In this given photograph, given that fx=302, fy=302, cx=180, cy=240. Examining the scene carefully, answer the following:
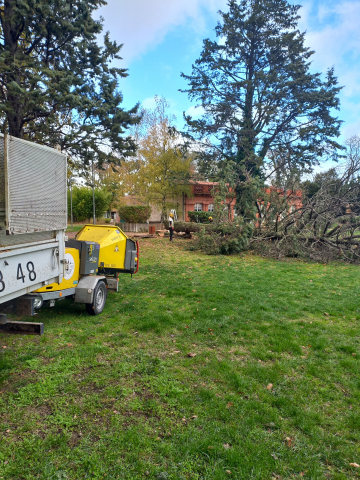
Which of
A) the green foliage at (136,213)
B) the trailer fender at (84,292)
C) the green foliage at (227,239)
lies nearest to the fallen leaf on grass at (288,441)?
the trailer fender at (84,292)

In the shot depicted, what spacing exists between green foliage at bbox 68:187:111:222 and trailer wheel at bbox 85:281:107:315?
73.0 feet

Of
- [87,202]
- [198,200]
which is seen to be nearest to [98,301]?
[87,202]

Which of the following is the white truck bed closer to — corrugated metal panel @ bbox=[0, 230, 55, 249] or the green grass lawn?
corrugated metal panel @ bbox=[0, 230, 55, 249]

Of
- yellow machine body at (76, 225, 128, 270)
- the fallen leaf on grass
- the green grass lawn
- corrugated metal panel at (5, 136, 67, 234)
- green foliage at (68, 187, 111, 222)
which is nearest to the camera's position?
the green grass lawn

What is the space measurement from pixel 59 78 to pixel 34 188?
12.0 metres

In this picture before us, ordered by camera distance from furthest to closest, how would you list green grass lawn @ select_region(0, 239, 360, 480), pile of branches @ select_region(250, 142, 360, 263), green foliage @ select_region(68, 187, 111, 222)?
1. green foliage @ select_region(68, 187, 111, 222)
2. pile of branches @ select_region(250, 142, 360, 263)
3. green grass lawn @ select_region(0, 239, 360, 480)

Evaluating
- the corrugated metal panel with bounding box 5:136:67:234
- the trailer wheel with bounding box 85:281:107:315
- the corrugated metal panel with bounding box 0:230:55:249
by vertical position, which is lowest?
the trailer wheel with bounding box 85:281:107:315

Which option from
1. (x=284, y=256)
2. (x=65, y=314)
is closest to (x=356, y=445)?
(x=65, y=314)

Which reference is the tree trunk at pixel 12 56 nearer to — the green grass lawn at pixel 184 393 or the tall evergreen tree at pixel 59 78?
the tall evergreen tree at pixel 59 78

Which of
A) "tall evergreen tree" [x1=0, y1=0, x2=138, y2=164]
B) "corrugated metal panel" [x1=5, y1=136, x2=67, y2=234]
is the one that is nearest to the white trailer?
"corrugated metal panel" [x1=5, y1=136, x2=67, y2=234]

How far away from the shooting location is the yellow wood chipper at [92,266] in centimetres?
510

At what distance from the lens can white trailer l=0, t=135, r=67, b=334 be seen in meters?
2.73

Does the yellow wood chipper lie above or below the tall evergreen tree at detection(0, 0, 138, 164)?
below

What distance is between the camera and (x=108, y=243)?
673 cm
